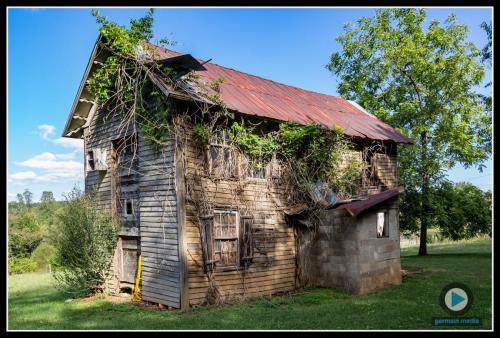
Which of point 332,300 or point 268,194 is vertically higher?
point 268,194

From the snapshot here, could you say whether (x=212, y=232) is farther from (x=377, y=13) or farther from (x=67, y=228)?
(x=377, y=13)

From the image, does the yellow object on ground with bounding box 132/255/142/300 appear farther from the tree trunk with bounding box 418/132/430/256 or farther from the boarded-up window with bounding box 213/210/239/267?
the tree trunk with bounding box 418/132/430/256

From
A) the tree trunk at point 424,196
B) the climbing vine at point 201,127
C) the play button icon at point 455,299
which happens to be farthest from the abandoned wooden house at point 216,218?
the tree trunk at point 424,196

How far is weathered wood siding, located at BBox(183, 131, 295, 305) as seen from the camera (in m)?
13.1

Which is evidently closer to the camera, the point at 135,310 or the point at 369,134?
the point at 135,310

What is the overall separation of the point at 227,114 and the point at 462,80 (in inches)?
833

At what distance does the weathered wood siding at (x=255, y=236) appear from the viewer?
1312 centimetres

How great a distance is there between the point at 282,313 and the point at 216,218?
11.6ft

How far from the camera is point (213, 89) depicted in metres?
14.8

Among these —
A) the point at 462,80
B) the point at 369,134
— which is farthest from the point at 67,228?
the point at 462,80

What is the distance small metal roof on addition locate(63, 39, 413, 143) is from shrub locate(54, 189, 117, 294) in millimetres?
3767

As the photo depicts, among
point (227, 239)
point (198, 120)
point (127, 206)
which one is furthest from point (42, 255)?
point (198, 120)

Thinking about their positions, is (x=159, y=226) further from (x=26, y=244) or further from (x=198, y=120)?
(x=26, y=244)
